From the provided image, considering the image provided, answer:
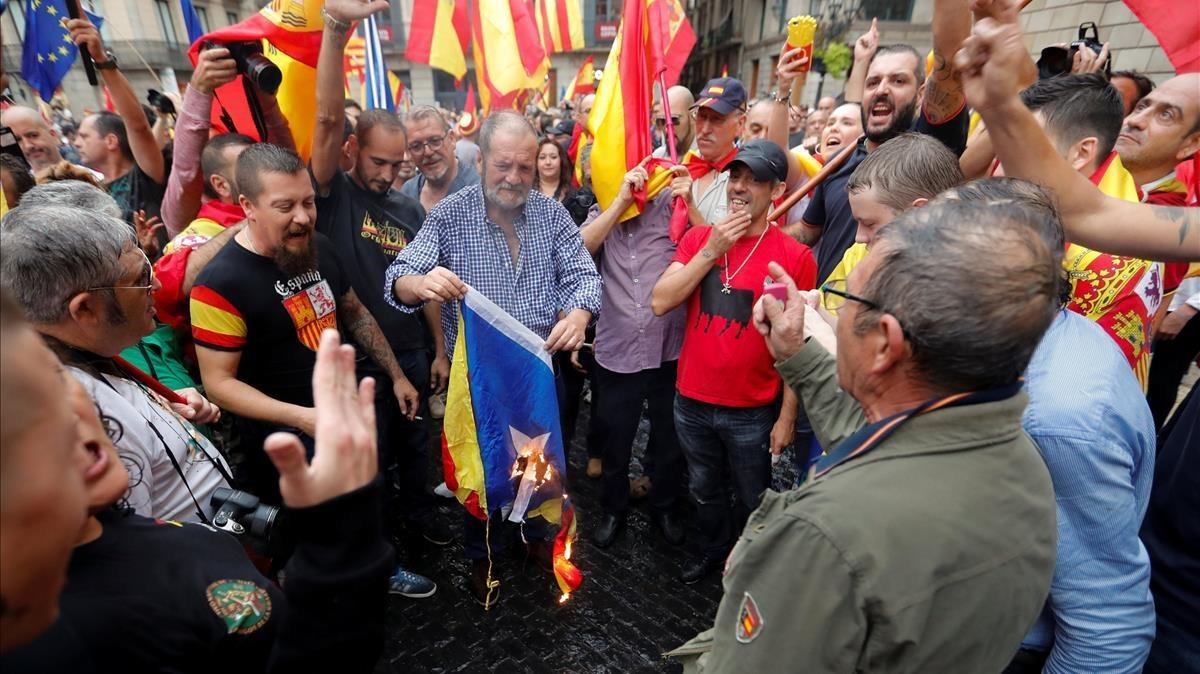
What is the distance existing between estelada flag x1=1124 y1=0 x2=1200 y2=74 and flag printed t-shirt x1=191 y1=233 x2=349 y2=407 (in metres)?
3.60

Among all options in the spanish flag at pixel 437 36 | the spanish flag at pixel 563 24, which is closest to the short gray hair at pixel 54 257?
the spanish flag at pixel 437 36

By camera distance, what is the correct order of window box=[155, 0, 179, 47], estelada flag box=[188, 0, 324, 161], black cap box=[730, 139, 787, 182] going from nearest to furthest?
black cap box=[730, 139, 787, 182] → estelada flag box=[188, 0, 324, 161] → window box=[155, 0, 179, 47]

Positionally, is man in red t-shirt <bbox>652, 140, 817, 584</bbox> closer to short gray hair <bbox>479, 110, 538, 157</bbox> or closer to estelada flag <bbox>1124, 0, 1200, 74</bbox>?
short gray hair <bbox>479, 110, 538, 157</bbox>

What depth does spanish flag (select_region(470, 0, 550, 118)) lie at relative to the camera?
710cm

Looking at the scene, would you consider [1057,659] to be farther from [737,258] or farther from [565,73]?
[565,73]

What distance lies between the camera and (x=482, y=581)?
3.34 m

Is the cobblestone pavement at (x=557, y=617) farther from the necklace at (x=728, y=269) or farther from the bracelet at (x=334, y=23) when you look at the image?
the bracelet at (x=334, y=23)

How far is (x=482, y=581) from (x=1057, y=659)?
8.88 ft

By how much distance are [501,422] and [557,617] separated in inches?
46.3

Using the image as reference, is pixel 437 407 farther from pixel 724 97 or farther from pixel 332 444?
pixel 332 444

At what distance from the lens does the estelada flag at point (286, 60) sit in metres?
3.30

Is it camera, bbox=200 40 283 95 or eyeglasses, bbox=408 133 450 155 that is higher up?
camera, bbox=200 40 283 95

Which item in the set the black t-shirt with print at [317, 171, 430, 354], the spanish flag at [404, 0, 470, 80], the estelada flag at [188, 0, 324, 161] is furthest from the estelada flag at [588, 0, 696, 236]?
the spanish flag at [404, 0, 470, 80]

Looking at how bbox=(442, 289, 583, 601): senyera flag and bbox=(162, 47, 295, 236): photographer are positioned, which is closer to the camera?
bbox=(442, 289, 583, 601): senyera flag
